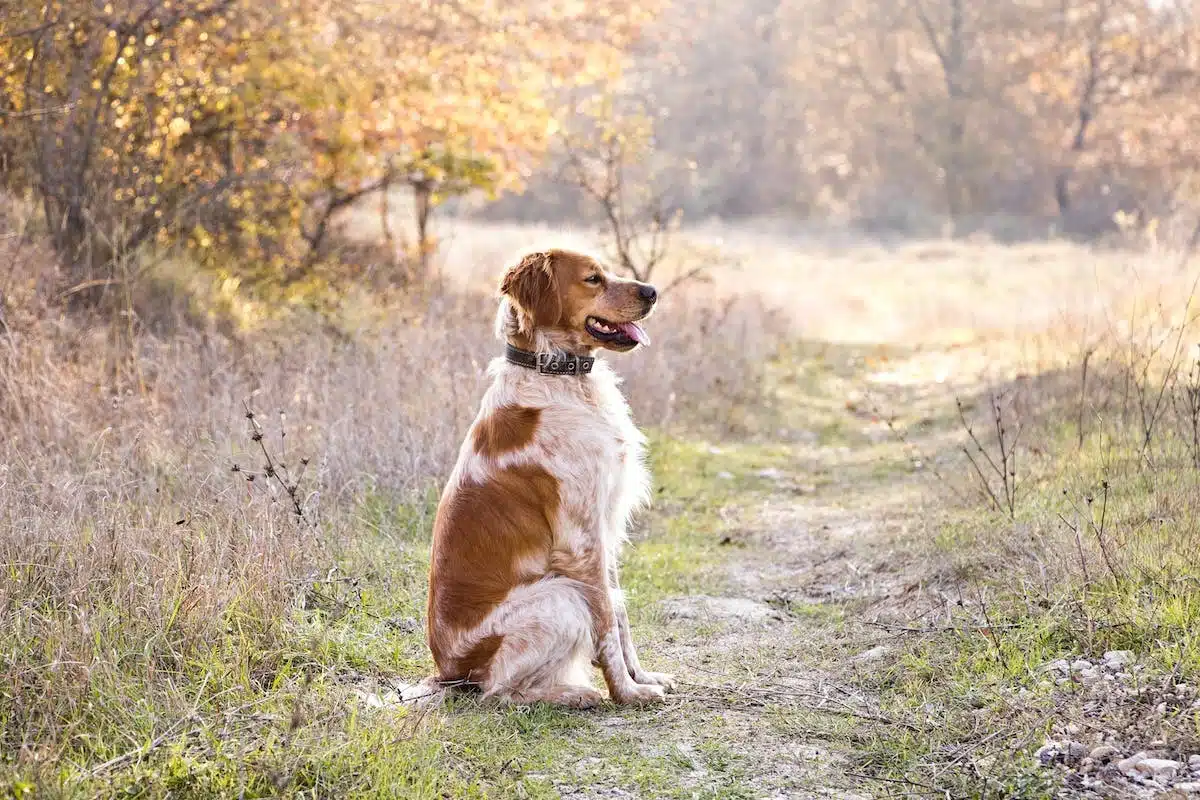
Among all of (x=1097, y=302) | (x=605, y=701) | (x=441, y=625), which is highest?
(x=1097, y=302)

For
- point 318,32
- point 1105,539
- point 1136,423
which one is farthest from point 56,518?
point 318,32

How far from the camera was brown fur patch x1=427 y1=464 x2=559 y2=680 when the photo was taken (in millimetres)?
3682

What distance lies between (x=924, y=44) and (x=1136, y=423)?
1142 inches

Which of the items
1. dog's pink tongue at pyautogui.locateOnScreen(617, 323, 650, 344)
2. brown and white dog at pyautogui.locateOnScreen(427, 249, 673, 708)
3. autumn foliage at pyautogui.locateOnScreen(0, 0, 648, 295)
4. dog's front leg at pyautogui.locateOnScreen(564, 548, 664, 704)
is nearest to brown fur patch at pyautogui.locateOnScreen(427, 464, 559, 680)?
brown and white dog at pyautogui.locateOnScreen(427, 249, 673, 708)

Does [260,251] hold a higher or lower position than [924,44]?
lower

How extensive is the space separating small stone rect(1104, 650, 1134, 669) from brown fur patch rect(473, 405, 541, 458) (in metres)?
2.06

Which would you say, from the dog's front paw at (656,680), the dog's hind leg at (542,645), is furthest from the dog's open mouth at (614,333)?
the dog's front paw at (656,680)

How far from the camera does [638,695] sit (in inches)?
150

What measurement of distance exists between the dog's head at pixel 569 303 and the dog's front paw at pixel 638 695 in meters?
1.23

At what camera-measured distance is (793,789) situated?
10.3 ft

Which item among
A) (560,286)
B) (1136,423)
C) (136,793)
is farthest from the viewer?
(1136,423)

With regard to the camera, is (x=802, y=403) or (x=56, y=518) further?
(x=802, y=403)

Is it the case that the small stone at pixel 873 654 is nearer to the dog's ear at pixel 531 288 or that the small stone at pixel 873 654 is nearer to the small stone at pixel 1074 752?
the small stone at pixel 1074 752

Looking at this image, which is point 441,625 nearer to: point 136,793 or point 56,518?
point 136,793
